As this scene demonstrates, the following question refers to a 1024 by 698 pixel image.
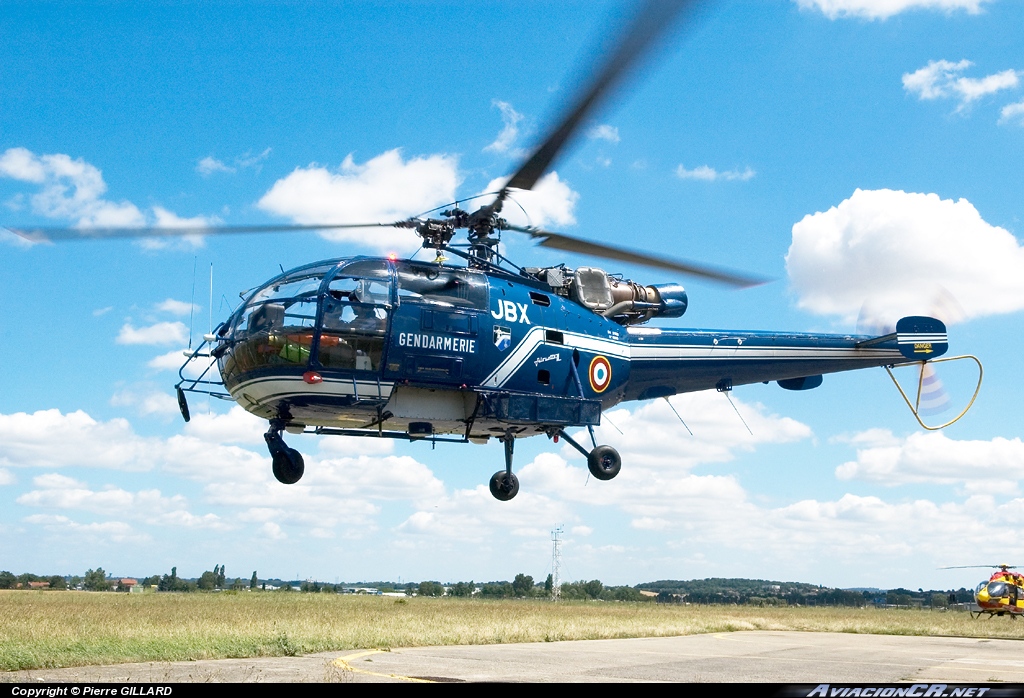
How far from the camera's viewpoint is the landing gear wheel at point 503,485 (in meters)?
18.1

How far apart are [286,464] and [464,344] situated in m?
3.59

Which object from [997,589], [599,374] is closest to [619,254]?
[599,374]

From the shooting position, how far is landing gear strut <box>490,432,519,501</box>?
18.1 m

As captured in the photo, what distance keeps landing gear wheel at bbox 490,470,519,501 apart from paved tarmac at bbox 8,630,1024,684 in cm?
288

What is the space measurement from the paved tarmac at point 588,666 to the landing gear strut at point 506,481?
290 cm

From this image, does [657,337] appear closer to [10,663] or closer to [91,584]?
A: [10,663]

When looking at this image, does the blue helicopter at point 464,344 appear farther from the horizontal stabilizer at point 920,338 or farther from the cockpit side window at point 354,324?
the horizontal stabilizer at point 920,338

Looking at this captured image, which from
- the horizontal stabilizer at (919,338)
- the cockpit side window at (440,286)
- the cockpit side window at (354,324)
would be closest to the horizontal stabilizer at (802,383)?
the horizontal stabilizer at (919,338)

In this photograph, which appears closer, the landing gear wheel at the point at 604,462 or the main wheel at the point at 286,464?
the main wheel at the point at 286,464

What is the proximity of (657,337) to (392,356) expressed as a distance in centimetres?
622

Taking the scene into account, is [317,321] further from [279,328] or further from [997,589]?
[997,589]

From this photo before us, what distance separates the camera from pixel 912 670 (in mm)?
14945

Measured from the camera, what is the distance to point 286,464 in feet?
52.5

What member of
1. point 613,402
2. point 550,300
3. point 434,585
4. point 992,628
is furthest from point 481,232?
point 434,585
